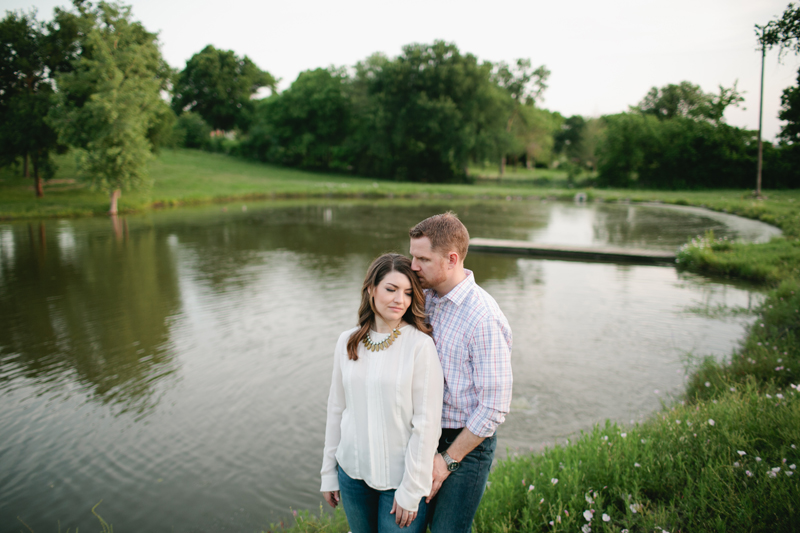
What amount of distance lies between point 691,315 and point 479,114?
42.6m

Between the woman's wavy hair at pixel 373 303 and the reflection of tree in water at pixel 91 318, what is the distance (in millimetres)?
4788

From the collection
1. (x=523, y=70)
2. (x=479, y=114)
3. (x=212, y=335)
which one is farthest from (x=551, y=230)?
(x=523, y=70)

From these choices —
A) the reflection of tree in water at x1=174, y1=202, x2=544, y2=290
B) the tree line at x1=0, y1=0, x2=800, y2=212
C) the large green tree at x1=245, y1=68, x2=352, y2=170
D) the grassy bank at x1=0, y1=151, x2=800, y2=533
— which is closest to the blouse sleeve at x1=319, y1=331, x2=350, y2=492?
the grassy bank at x1=0, y1=151, x2=800, y2=533

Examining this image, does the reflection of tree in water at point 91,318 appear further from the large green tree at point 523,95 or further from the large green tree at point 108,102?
the large green tree at point 523,95

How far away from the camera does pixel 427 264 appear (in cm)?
226

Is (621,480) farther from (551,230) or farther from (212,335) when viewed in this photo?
(551,230)

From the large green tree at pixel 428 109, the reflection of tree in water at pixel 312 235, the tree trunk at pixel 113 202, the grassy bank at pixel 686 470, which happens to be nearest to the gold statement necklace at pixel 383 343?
the grassy bank at pixel 686 470

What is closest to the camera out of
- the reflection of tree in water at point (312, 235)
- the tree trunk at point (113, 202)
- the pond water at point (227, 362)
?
the pond water at point (227, 362)

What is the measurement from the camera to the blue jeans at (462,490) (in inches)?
86.8

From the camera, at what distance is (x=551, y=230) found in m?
21.7

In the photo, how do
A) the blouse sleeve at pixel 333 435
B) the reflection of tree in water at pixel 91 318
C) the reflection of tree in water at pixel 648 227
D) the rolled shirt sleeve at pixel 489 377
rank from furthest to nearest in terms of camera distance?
the reflection of tree in water at pixel 648 227
the reflection of tree in water at pixel 91 318
the blouse sleeve at pixel 333 435
the rolled shirt sleeve at pixel 489 377

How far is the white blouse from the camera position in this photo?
6.94 feet

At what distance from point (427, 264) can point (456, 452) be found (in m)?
0.82

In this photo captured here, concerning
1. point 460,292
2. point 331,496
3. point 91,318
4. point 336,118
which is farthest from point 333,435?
point 336,118
